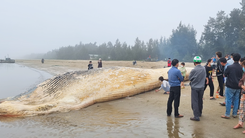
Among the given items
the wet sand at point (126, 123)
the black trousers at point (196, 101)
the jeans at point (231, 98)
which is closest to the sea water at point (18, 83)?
the wet sand at point (126, 123)

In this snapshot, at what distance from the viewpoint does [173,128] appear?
4.32m

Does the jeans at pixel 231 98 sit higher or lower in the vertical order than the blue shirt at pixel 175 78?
lower

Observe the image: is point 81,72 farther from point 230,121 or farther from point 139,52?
point 139,52

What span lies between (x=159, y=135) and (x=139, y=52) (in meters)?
52.6

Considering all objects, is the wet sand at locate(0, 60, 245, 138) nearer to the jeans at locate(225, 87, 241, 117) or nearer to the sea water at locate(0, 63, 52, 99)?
the jeans at locate(225, 87, 241, 117)

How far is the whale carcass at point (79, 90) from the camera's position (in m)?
6.02

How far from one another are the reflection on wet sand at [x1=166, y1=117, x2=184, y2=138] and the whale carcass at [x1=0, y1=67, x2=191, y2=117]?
118 inches

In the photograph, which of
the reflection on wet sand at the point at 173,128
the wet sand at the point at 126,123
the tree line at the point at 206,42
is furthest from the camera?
the tree line at the point at 206,42

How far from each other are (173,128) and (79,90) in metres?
3.95

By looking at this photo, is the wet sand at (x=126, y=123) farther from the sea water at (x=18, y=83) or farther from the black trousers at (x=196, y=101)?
the sea water at (x=18, y=83)

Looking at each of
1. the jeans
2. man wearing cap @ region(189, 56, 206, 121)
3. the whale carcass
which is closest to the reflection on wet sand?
man wearing cap @ region(189, 56, 206, 121)

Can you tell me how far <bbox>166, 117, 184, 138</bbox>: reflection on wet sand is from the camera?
3.95m

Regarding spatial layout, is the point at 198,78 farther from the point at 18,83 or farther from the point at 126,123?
the point at 18,83

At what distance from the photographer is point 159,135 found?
398cm
